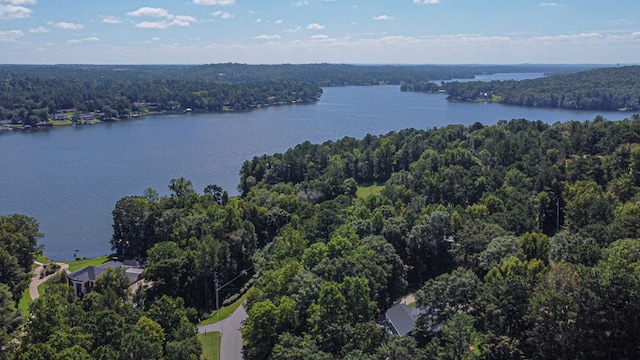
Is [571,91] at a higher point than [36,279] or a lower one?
higher

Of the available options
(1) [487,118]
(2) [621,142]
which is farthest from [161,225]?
(1) [487,118]

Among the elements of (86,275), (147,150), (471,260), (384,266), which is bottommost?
(86,275)

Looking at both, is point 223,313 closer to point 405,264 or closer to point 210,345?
point 210,345

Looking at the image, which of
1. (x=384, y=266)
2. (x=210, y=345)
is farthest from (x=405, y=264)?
(x=210, y=345)

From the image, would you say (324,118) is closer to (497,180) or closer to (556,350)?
(497,180)

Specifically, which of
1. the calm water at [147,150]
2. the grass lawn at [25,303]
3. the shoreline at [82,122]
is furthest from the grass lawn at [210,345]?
the shoreline at [82,122]

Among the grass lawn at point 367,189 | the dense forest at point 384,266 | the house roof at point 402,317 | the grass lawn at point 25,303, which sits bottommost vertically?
the grass lawn at point 25,303

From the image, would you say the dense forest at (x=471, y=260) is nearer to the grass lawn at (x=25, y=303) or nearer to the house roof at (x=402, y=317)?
the house roof at (x=402, y=317)
